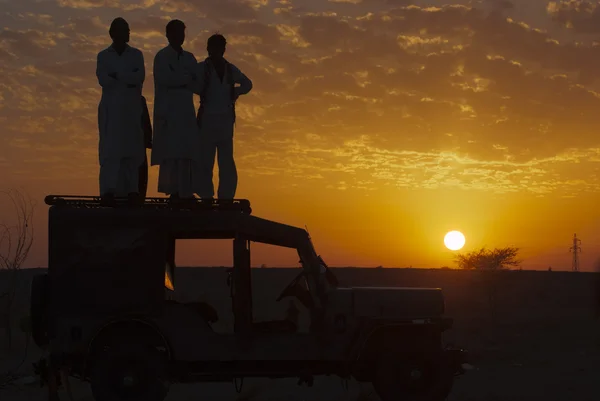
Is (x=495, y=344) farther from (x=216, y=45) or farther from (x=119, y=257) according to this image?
(x=119, y=257)

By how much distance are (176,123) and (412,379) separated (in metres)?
4.39

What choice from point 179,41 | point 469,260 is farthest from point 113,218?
point 469,260

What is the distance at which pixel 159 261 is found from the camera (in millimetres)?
9742

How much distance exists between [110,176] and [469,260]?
59.0 meters

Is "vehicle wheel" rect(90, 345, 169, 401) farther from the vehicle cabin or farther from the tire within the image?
the tire

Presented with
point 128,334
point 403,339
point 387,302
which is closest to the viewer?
point 128,334

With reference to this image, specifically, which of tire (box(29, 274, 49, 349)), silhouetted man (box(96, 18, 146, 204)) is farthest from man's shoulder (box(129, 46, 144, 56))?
tire (box(29, 274, 49, 349))

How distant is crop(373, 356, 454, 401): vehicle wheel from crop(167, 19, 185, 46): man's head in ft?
15.8

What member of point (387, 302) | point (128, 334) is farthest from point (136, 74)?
point (387, 302)

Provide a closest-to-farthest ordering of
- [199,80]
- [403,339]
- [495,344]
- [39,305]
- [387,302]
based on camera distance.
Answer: [39,305], [387,302], [403,339], [199,80], [495,344]

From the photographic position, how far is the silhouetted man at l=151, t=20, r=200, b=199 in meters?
10.9

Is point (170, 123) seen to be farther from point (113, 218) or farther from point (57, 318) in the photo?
point (57, 318)

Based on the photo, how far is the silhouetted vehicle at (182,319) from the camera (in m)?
9.63

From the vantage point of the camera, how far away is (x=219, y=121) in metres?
11.2
